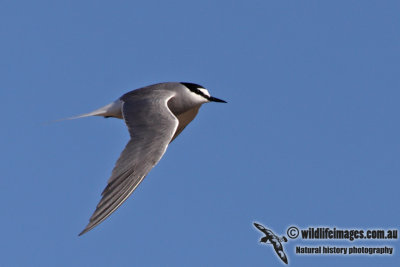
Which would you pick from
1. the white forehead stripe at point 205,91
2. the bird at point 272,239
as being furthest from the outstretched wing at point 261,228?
the white forehead stripe at point 205,91

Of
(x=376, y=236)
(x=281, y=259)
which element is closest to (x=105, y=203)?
(x=281, y=259)

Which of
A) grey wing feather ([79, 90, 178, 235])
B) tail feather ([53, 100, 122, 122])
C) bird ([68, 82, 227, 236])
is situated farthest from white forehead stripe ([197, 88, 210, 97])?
→ tail feather ([53, 100, 122, 122])

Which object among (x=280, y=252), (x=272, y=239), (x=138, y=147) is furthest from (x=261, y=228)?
(x=138, y=147)

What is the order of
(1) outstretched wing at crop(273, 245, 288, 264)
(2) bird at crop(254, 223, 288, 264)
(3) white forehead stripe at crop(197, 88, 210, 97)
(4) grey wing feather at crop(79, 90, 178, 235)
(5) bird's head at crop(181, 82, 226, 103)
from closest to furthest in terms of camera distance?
(4) grey wing feather at crop(79, 90, 178, 235), (1) outstretched wing at crop(273, 245, 288, 264), (2) bird at crop(254, 223, 288, 264), (5) bird's head at crop(181, 82, 226, 103), (3) white forehead stripe at crop(197, 88, 210, 97)

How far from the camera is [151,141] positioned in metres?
11.6

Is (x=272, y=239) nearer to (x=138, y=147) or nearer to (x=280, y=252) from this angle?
(x=280, y=252)

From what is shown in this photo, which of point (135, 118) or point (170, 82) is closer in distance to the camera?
point (135, 118)

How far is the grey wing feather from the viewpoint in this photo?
1047cm

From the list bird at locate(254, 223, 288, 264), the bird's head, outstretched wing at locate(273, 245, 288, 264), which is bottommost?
outstretched wing at locate(273, 245, 288, 264)

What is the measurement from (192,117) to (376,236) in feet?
13.7

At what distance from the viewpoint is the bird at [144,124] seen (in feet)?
34.7

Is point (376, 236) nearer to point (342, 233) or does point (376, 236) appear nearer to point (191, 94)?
point (342, 233)

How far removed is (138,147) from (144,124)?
796 millimetres

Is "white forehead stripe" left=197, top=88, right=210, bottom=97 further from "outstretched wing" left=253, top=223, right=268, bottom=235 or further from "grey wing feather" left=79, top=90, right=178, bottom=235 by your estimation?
"outstretched wing" left=253, top=223, right=268, bottom=235
